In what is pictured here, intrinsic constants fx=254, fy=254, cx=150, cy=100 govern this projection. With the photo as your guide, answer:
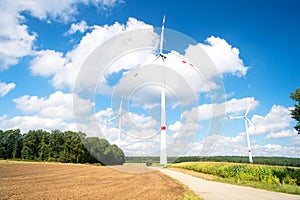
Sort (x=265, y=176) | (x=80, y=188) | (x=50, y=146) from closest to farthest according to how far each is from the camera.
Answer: (x=80, y=188), (x=265, y=176), (x=50, y=146)

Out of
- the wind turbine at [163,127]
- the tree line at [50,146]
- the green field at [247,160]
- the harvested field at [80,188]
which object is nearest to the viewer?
the harvested field at [80,188]

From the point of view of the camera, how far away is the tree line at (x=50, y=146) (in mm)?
85225

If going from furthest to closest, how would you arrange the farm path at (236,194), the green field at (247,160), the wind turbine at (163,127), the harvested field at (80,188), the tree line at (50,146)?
the tree line at (50,146) → the green field at (247,160) → the wind turbine at (163,127) → the farm path at (236,194) → the harvested field at (80,188)

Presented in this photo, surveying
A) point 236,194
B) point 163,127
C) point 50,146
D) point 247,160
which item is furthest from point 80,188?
point 247,160

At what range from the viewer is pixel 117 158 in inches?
4432

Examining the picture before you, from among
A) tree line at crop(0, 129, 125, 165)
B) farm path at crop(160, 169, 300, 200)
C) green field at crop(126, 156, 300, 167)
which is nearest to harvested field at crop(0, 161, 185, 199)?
farm path at crop(160, 169, 300, 200)

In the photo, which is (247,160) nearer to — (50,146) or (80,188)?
(50,146)

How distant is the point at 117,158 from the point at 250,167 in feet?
287

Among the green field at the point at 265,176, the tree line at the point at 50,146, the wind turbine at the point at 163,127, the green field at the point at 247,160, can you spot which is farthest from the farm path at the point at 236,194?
the tree line at the point at 50,146

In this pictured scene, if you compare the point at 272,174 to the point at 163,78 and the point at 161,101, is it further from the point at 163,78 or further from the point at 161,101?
the point at 163,78

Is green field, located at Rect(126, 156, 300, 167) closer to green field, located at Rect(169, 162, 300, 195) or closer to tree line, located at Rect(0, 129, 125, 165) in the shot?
tree line, located at Rect(0, 129, 125, 165)

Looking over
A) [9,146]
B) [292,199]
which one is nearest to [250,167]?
[292,199]

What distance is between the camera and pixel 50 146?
87188mm

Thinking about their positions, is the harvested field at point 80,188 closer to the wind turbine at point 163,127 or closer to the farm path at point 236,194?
the farm path at point 236,194
